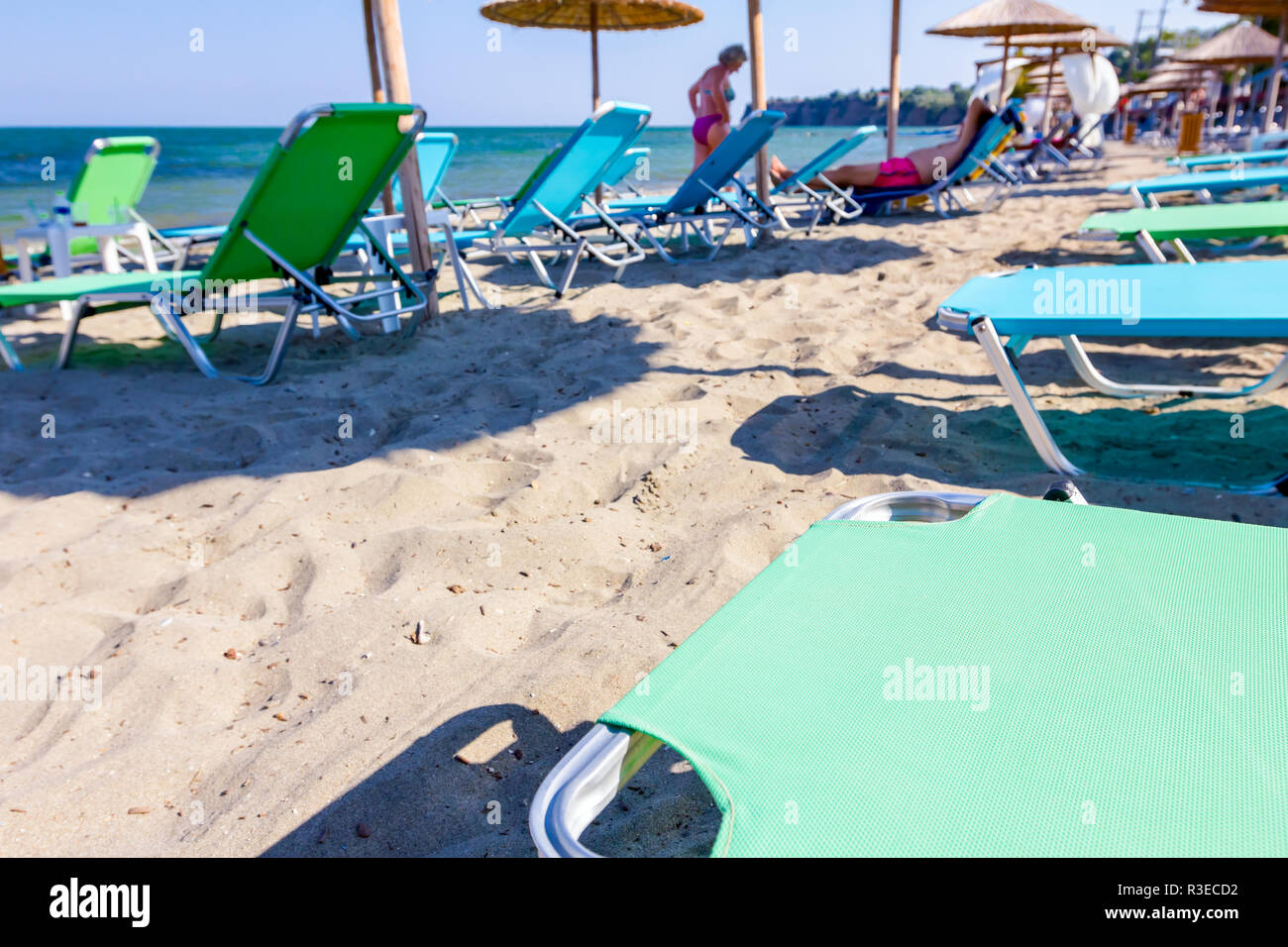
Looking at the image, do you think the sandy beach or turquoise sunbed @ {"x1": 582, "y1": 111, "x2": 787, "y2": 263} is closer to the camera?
the sandy beach

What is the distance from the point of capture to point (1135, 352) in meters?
3.78

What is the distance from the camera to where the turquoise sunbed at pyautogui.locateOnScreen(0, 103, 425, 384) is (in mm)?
3811

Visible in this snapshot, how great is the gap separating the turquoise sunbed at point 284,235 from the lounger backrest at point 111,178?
190cm

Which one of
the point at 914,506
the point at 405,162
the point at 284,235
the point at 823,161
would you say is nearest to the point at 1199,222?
the point at 914,506

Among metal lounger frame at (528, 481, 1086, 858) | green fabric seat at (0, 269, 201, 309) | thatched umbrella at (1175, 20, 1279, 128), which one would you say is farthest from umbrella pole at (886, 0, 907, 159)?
thatched umbrella at (1175, 20, 1279, 128)

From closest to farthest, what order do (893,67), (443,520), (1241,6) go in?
(443,520)
(893,67)
(1241,6)

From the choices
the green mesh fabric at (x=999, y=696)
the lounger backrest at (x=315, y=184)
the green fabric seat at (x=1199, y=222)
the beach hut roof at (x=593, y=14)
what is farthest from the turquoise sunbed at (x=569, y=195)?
the green mesh fabric at (x=999, y=696)

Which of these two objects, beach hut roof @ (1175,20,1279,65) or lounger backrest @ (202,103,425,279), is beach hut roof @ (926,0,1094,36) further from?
lounger backrest @ (202,103,425,279)

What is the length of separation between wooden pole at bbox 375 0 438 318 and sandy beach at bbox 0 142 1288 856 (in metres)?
0.50

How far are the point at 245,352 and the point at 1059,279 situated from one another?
12.9ft

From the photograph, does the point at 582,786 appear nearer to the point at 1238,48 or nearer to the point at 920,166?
the point at 920,166

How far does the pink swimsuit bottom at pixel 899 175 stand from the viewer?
27.2ft

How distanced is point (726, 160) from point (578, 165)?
1.41 metres

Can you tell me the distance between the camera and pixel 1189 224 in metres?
3.64
